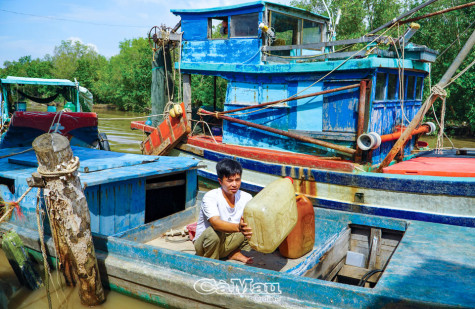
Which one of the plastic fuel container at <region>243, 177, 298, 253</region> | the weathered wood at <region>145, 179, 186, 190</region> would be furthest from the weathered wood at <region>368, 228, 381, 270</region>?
the weathered wood at <region>145, 179, 186, 190</region>

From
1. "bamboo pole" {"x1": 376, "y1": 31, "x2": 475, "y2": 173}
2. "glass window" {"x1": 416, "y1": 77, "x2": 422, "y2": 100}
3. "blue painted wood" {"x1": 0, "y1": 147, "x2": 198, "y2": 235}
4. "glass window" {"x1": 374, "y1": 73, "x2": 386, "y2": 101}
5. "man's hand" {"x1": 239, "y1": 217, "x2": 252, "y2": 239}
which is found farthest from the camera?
"glass window" {"x1": 416, "y1": 77, "x2": 422, "y2": 100}

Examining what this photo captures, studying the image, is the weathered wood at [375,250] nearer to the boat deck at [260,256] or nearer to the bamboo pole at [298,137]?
the boat deck at [260,256]

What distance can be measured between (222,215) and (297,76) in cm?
383

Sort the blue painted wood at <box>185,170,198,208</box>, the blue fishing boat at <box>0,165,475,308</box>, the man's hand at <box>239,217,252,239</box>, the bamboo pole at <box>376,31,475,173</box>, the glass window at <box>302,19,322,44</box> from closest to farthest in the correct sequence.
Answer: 1. the blue fishing boat at <box>0,165,475,308</box>
2. the man's hand at <box>239,217,252,239</box>
3. the bamboo pole at <box>376,31,475,173</box>
4. the blue painted wood at <box>185,170,198,208</box>
5. the glass window at <box>302,19,322,44</box>

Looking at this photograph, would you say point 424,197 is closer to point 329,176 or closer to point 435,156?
point 329,176

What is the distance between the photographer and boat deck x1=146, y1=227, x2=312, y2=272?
4.42 m

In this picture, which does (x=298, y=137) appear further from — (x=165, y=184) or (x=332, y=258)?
(x=332, y=258)

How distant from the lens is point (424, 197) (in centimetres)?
546

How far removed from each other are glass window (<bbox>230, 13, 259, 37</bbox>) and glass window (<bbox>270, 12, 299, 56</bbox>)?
35 centimetres

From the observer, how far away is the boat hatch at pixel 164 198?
5.86m

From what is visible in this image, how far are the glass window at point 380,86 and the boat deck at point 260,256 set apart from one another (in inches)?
123

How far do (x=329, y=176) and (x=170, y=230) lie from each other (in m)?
2.64

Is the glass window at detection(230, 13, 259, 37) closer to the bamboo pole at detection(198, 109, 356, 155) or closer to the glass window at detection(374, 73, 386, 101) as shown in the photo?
the bamboo pole at detection(198, 109, 356, 155)

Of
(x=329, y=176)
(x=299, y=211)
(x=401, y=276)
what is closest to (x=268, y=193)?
(x=299, y=211)
